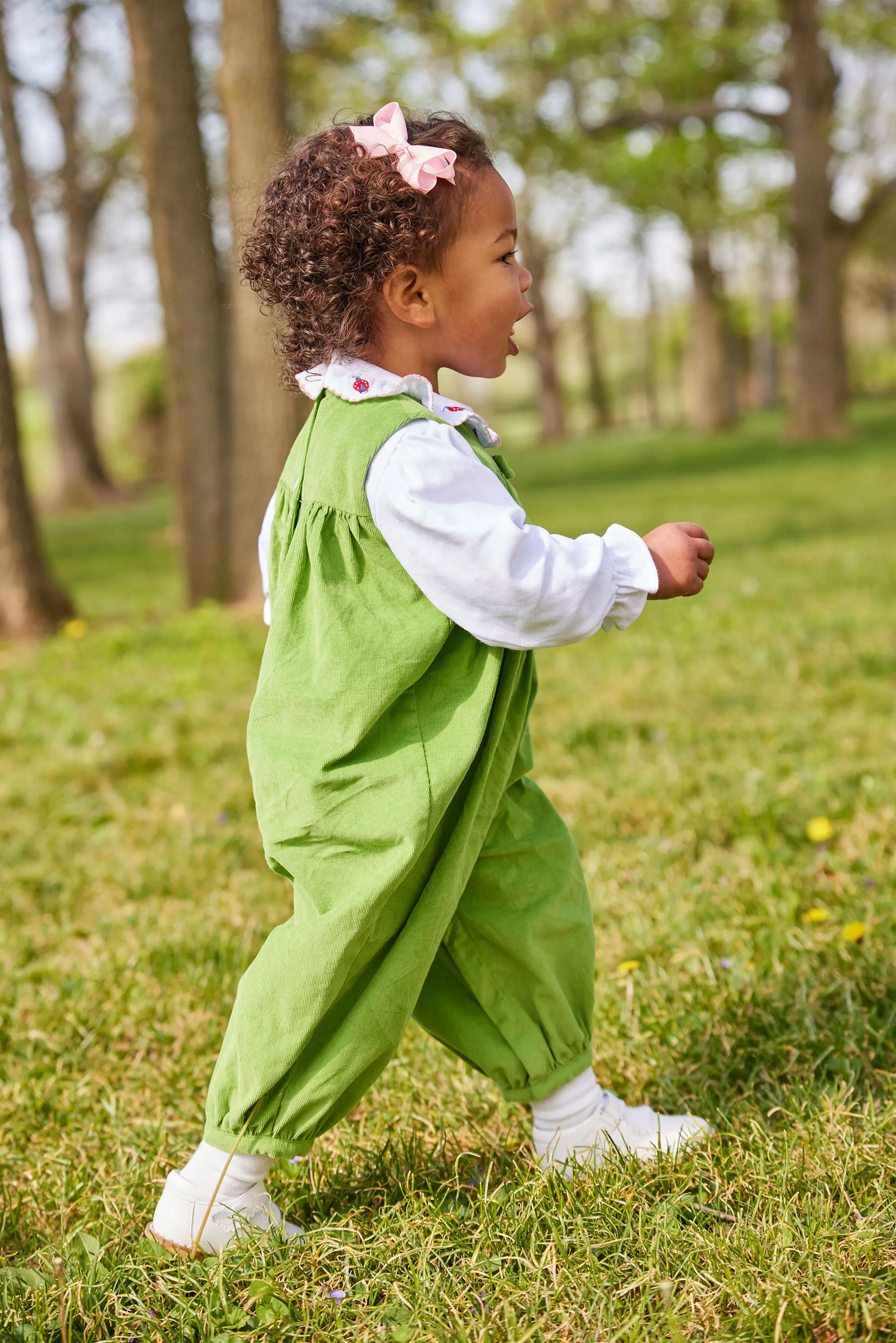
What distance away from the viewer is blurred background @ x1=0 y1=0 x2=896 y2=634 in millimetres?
6840

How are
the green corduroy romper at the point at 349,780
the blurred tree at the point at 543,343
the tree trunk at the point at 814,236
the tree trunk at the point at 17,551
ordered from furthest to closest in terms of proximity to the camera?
1. the blurred tree at the point at 543,343
2. the tree trunk at the point at 814,236
3. the tree trunk at the point at 17,551
4. the green corduroy romper at the point at 349,780

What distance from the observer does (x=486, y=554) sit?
5.10 feet

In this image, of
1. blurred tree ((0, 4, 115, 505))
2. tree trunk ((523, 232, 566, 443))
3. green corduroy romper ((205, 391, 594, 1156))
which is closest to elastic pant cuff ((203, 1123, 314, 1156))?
green corduroy romper ((205, 391, 594, 1156))

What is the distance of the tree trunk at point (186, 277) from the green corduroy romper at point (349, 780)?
5.86m

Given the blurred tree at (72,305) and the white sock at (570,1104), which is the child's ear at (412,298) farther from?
the blurred tree at (72,305)

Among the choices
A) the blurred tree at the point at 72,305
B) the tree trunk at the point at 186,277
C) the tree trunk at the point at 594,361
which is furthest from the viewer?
the tree trunk at the point at 594,361

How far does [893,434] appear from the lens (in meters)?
17.9

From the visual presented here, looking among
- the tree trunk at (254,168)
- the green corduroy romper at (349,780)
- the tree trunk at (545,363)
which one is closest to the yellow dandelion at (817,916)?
the green corduroy romper at (349,780)

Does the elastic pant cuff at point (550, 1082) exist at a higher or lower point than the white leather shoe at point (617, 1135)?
higher

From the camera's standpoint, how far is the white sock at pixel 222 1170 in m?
1.77

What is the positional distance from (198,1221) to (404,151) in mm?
1560

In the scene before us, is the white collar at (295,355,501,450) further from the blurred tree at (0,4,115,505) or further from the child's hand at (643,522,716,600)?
the blurred tree at (0,4,115,505)

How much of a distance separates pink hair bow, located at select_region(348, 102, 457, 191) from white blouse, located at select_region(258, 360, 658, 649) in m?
0.34

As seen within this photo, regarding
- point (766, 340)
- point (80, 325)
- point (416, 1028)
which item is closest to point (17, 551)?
point (416, 1028)
